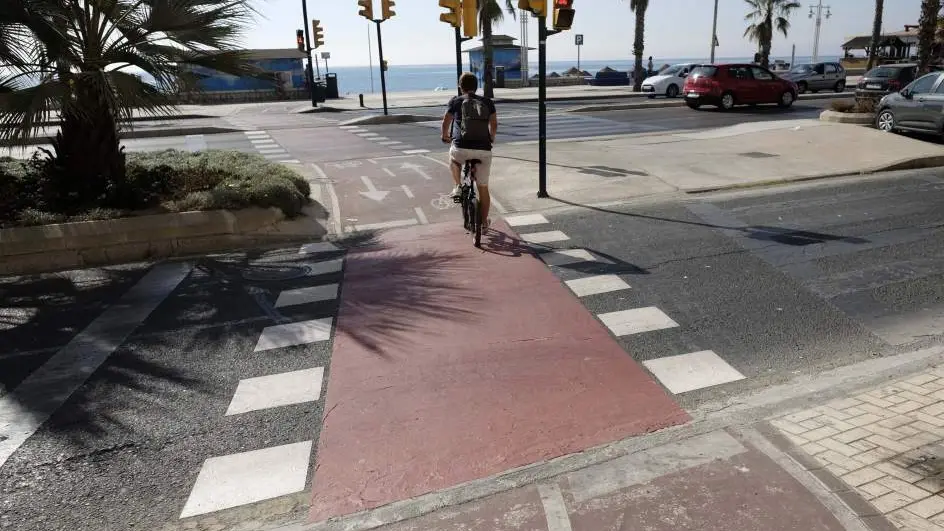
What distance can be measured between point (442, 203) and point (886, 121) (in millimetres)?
11939

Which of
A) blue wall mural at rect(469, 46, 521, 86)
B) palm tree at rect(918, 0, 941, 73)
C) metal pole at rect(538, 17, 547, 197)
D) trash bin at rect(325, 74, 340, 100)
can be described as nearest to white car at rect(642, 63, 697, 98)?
palm tree at rect(918, 0, 941, 73)

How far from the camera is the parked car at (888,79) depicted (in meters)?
24.6

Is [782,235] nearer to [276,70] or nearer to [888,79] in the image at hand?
[888,79]

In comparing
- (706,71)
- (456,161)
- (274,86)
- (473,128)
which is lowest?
(456,161)

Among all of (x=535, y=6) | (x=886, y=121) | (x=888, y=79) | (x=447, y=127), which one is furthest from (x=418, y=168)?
(x=888, y=79)

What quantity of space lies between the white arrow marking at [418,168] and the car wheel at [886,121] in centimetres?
1117

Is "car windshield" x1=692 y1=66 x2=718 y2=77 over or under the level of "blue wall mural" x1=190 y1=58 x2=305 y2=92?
under

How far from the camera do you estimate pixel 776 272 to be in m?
6.65

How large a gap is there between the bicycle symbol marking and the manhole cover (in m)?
3.02

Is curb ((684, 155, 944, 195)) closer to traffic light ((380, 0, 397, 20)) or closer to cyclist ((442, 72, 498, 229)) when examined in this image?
cyclist ((442, 72, 498, 229))

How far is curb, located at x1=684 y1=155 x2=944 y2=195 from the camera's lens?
10398 millimetres

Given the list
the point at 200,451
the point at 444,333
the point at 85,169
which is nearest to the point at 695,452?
the point at 444,333

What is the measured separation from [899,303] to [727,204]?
3.79 metres

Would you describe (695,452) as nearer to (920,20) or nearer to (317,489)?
(317,489)
